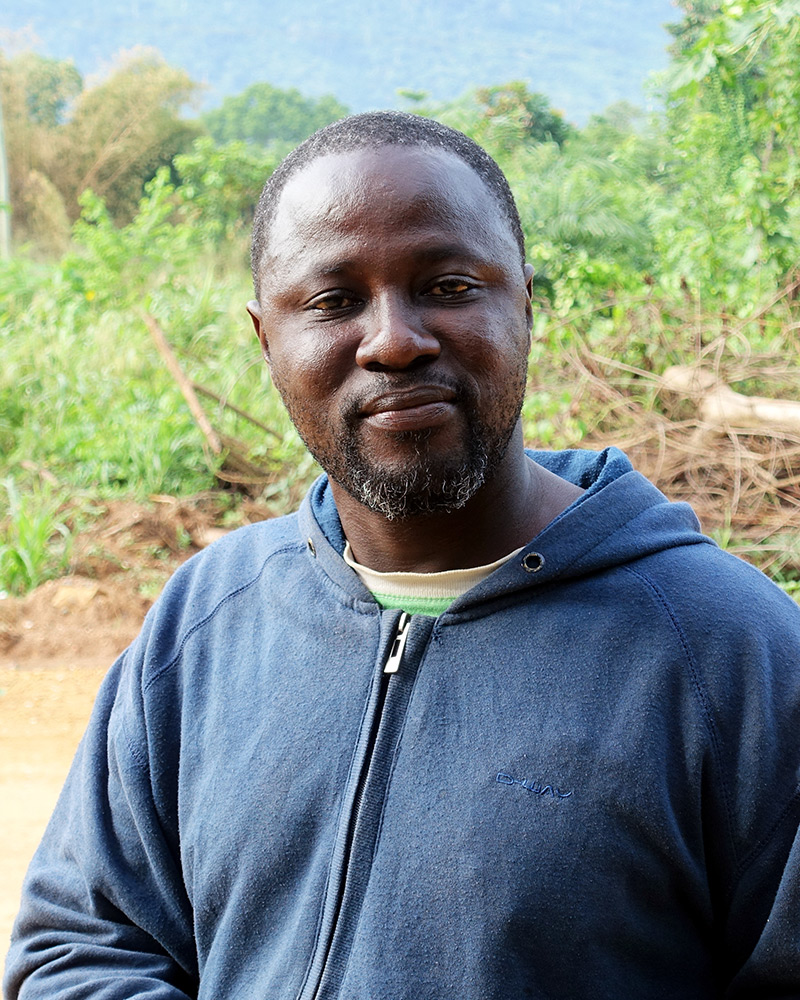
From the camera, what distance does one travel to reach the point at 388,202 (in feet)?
4.46

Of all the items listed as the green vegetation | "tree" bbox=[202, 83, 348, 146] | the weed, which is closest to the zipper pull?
the green vegetation

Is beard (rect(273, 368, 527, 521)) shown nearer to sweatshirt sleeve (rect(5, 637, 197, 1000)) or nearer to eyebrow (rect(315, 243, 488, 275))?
eyebrow (rect(315, 243, 488, 275))

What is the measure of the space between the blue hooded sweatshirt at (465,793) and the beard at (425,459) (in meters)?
0.13

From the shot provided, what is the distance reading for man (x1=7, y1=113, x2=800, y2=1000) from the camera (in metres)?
1.23

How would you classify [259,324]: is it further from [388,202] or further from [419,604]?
[419,604]

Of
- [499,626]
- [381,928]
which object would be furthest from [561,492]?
[381,928]

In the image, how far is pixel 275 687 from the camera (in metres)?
1.48

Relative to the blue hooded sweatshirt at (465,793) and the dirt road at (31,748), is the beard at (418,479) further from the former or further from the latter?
the dirt road at (31,748)

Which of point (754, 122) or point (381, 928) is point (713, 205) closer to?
point (754, 122)

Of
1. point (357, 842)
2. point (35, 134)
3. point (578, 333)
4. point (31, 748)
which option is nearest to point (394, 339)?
point (357, 842)

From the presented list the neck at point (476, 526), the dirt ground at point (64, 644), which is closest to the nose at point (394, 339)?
the neck at point (476, 526)

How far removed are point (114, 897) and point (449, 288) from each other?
3.29 ft

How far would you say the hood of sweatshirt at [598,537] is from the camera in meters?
1.37

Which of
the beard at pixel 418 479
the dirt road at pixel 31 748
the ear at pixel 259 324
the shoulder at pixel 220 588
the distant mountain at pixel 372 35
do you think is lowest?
the dirt road at pixel 31 748
